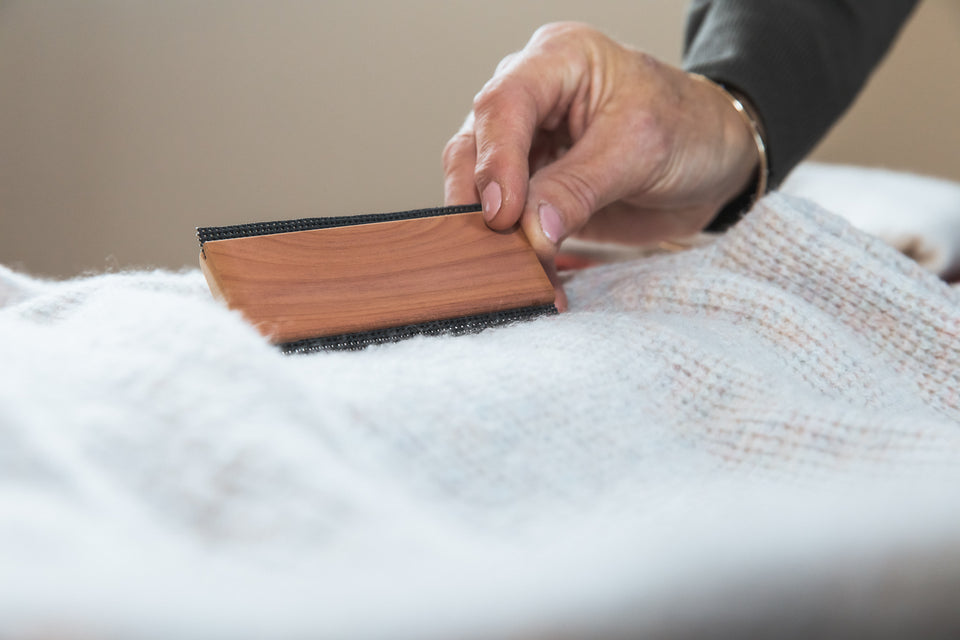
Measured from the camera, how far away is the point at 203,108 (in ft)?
3.74

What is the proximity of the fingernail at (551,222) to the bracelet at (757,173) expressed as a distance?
0.20m

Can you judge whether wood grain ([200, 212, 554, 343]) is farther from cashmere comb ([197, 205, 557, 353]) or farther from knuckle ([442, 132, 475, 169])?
knuckle ([442, 132, 475, 169])

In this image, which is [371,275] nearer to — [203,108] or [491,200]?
[491,200]

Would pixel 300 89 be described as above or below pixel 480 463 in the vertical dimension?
above

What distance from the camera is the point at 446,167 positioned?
0.50 meters

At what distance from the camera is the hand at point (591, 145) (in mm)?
422

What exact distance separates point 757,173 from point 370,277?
16.1 inches

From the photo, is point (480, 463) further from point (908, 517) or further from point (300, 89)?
point (300, 89)

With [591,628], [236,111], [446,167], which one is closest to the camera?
[591,628]

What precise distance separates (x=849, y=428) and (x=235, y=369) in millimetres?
177

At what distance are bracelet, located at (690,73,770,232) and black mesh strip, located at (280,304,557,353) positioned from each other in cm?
28

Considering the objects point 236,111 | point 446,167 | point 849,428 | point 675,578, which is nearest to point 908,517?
point 675,578

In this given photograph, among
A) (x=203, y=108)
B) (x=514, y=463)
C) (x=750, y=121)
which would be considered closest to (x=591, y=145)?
(x=750, y=121)

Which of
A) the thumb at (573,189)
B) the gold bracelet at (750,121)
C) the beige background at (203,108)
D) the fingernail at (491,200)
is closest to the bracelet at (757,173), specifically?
the gold bracelet at (750,121)
